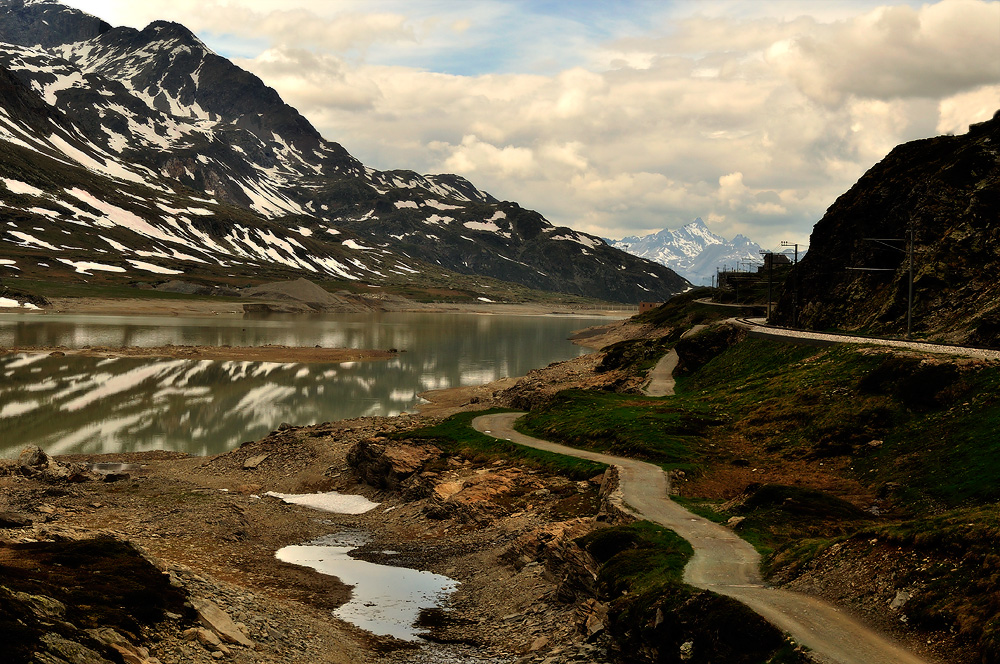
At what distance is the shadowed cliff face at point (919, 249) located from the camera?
153 ft

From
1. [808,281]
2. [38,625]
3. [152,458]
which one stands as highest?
[808,281]

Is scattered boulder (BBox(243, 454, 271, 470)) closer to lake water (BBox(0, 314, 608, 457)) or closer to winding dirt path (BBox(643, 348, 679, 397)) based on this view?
lake water (BBox(0, 314, 608, 457))

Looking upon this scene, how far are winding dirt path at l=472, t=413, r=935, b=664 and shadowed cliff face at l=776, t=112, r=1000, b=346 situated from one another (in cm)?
2293

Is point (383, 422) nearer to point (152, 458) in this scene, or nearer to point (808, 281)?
point (152, 458)

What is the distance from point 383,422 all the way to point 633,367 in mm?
30929

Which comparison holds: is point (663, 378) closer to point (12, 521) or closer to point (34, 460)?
point (34, 460)

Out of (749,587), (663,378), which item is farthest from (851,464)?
(663,378)

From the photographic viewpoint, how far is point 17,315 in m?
156

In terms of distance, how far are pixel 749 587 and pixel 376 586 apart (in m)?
14.1

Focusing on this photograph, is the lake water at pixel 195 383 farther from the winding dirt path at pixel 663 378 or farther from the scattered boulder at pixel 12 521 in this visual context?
the scattered boulder at pixel 12 521

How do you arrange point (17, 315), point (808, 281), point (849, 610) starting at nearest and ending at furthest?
point (849, 610) → point (808, 281) → point (17, 315)

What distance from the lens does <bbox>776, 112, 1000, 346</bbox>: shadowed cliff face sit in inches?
1834

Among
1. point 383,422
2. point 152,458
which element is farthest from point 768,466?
point 152,458

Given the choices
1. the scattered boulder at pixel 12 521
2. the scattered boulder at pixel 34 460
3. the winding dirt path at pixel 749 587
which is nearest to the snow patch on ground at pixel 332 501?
the scattered boulder at pixel 34 460
